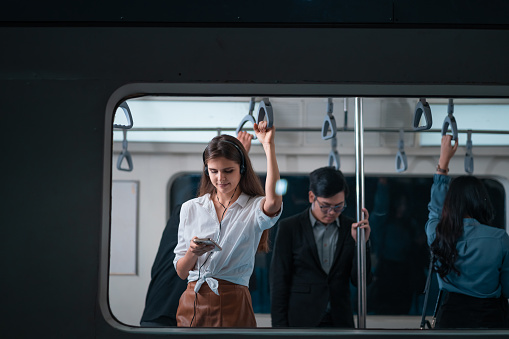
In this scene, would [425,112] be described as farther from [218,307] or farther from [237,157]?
[218,307]

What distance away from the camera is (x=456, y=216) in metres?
3.08

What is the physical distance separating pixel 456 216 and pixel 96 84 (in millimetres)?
2041

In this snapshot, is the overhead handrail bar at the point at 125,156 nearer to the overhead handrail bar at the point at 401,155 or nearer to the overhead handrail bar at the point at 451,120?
the overhead handrail bar at the point at 401,155

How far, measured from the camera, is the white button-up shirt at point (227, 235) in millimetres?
2602

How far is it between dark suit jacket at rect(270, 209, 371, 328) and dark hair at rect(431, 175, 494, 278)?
42 centimetres

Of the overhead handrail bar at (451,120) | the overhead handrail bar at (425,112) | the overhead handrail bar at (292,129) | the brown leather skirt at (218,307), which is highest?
the overhead handrail bar at (292,129)

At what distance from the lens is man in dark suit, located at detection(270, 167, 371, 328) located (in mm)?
3334

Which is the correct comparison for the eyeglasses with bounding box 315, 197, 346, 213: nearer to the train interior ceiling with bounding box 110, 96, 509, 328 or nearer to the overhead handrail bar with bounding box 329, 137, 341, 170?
the overhead handrail bar with bounding box 329, 137, 341, 170

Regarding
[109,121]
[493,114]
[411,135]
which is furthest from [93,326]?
[493,114]

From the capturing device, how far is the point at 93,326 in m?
1.99

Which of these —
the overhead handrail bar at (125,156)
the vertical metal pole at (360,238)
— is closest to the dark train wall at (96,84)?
the vertical metal pole at (360,238)

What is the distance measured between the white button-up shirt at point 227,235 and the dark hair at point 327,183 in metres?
0.90

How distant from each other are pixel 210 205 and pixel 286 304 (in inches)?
36.2

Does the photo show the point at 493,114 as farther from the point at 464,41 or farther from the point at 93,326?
the point at 93,326
